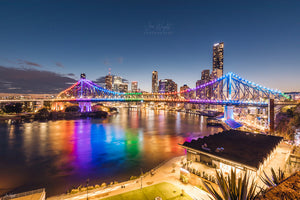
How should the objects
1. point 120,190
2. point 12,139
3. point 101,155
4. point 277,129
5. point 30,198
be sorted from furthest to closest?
point 12,139 < point 277,129 < point 101,155 < point 120,190 < point 30,198

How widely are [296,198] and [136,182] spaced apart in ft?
40.2

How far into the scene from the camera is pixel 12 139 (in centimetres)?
3853

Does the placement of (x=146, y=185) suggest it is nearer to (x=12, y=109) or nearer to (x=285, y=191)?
(x=285, y=191)

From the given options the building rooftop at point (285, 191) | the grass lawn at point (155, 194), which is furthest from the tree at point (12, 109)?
the building rooftop at point (285, 191)

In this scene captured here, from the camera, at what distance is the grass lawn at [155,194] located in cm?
1152

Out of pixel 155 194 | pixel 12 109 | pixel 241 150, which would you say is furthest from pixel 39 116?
pixel 241 150

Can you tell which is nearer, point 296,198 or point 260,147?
point 296,198

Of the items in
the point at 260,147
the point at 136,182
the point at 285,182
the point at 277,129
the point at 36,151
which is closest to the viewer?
the point at 285,182

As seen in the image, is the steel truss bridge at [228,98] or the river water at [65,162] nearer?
the river water at [65,162]

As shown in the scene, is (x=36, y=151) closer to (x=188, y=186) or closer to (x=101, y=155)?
(x=101, y=155)

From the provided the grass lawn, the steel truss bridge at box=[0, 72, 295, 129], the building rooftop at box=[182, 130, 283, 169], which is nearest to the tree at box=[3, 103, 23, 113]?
the steel truss bridge at box=[0, 72, 295, 129]

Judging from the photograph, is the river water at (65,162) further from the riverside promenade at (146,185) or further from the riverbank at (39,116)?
the riverbank at (39,116)

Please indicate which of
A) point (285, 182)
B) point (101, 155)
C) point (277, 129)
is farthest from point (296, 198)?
point (277, 129)

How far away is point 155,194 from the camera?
11.9 meters
